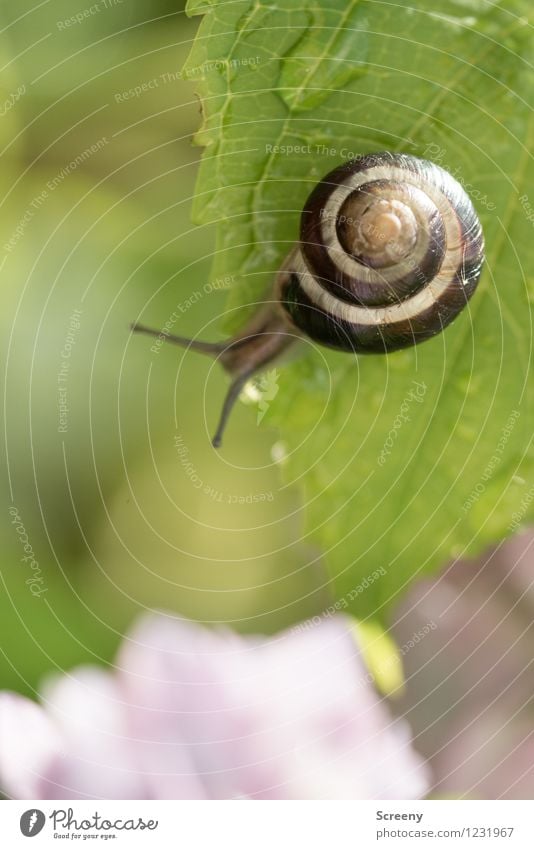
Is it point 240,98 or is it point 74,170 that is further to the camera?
→ point 74,170

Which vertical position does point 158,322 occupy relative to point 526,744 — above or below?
above

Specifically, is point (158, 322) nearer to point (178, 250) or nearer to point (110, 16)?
point (178, 250)

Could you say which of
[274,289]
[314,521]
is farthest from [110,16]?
[314,521]

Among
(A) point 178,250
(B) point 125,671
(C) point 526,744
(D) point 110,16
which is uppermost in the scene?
(D) point 110,16

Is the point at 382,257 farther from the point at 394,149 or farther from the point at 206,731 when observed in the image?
the point at 206,731

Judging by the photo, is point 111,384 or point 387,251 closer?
point 387,251
